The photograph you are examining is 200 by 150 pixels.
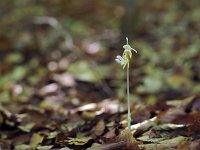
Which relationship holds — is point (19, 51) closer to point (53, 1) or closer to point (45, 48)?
point (45, 48)

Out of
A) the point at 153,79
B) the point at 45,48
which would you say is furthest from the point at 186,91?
the point at 45,48

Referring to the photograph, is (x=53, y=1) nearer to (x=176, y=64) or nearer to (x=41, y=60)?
(x=41, y=60)

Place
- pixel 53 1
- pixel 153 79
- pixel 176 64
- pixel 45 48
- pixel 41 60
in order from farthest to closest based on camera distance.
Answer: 1. pixel 53 1
2. pixel 45 48
3. pixel 41 60
4. pixel 176 64
5. pixel 153 79

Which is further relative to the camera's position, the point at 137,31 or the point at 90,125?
the point at 137,31

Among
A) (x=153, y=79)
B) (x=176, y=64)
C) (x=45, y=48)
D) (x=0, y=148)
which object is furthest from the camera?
(x=45, y=48)

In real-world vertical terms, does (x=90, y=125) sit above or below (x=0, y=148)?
above

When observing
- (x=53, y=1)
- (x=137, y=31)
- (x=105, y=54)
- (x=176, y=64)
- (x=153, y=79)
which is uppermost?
A: (x=53, y=1)
